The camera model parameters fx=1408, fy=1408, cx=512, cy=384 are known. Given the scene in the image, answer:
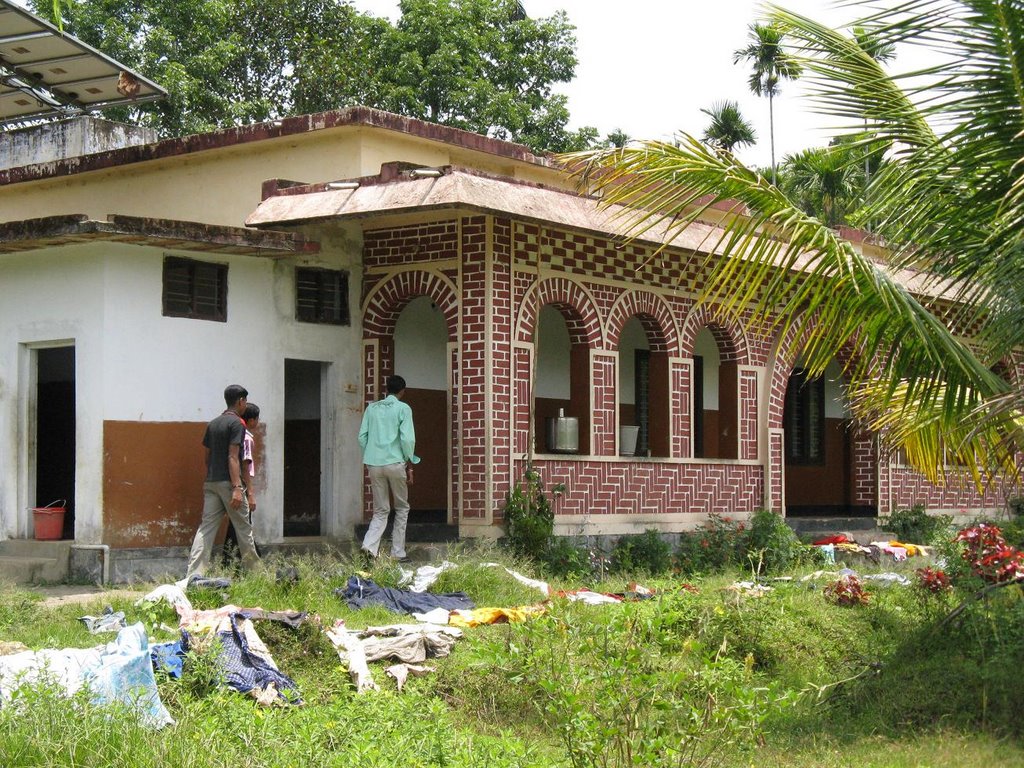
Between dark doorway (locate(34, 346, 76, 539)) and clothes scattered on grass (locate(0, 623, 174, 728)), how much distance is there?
6548 millimetres

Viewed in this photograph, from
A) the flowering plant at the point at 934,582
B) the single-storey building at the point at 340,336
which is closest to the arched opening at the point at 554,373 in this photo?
the single-storey building at the point at 340,336

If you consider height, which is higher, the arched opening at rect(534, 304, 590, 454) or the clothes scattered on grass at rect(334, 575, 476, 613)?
the arched opening at rect(534, 304, 590, 454)

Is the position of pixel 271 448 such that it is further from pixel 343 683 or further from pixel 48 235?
pixel 343 683

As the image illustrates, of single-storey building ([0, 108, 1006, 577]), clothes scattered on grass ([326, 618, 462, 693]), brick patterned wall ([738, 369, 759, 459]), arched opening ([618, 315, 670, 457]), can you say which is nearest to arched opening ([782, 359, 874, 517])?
arched opening ([618, 315, 670, 457])

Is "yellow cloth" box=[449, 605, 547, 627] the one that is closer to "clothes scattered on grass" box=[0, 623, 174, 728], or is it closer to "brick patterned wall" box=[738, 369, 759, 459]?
"clothes scattered on grass" box=[0, 623, 174, 728]

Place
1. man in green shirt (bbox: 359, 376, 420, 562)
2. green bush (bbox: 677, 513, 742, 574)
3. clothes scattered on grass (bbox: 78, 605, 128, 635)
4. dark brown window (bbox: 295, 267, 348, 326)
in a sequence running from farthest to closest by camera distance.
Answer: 1. green bush (bbox: 677, 513, 742, 574)
2. dark brown window (bbox: 295, 267, 348, 326)
3. man in green shirt (bbox: 359, 376, 420, 562)
4. clothes scattered on grass (bbox: 78, 605, 128, 635)

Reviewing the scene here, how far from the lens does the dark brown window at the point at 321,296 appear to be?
14078mm

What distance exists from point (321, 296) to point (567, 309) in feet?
8.47

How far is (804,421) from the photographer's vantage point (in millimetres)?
21734

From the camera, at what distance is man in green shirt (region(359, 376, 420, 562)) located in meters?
13.2

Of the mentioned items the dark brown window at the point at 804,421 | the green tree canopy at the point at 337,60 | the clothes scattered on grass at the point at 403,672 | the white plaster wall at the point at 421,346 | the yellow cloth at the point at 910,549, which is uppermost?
the green tree canopy at the point at 337,60

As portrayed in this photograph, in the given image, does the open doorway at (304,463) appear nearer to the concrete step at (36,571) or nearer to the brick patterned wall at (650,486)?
the brick patterned wall at (650,486)

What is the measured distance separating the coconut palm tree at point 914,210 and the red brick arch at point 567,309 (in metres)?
4.82

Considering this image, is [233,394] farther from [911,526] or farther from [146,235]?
[911,526]
